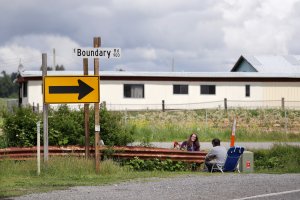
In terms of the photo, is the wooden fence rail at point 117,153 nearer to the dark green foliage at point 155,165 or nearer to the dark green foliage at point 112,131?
the dark green foliage at point 155,165

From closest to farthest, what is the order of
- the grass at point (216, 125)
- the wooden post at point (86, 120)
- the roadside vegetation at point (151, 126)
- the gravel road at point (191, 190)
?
the gravel road at point (191, 190) < the wooden post at point (86, 120) < the roadside vegetation at point (151, 126) < the grass at point (216, 125)

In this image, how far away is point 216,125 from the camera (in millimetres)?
33781

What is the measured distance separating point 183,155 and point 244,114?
2373 centimetres

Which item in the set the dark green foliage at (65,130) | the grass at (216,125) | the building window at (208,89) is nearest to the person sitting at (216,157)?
the dark green foliage at (65,130)

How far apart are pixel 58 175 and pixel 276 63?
41736 mm

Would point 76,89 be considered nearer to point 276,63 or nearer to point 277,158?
point 277,158

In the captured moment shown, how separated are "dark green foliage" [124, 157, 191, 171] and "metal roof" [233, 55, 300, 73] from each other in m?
35.4

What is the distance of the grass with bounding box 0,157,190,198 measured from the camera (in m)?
11.8

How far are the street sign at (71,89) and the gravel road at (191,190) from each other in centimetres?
223

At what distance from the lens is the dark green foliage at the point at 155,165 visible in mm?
16031

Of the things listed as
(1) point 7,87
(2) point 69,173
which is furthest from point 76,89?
(1) point 7,87

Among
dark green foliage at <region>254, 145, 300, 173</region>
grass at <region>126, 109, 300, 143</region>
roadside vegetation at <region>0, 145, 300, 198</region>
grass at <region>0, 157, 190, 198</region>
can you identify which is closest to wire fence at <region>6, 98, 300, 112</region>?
grass at <region>126, 109, 300, 143</region>

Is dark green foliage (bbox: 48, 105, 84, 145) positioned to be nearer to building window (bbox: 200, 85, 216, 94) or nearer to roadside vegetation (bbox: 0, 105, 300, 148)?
roadside vegetation (bbox: 0, 105, 300, 148)

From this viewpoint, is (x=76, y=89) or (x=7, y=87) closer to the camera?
(x=76, y=89)
